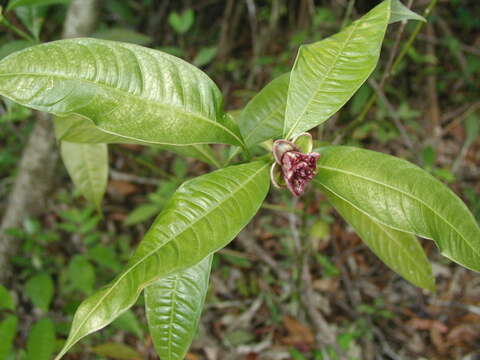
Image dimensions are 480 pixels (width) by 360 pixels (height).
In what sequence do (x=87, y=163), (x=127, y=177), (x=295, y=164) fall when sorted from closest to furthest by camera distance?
1. (x=295, y=164)
2. (x=87, y=163)
3. (x=127, y=177)

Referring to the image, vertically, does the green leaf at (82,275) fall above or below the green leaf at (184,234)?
below

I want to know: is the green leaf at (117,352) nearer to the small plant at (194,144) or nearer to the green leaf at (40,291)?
the green leaf at (40,291)

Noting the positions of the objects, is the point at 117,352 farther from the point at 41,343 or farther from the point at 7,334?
the point at 7,334

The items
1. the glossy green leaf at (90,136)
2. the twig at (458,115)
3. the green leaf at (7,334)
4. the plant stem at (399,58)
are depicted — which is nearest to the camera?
the glossy green leaf at (90,136)

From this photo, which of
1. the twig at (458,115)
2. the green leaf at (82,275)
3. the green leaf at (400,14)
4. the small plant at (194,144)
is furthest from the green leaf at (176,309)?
the twig at (458,115)

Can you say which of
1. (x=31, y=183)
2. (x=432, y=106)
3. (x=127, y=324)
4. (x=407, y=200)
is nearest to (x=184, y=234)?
(x=407, y=200)
